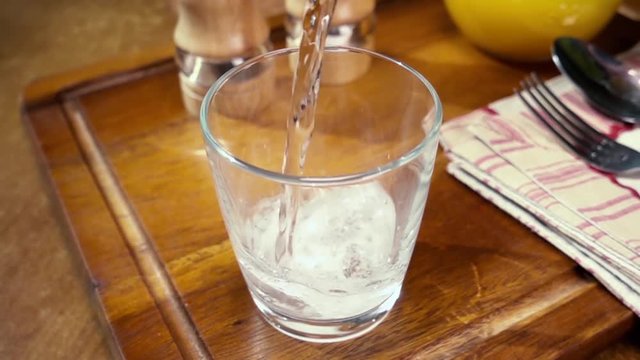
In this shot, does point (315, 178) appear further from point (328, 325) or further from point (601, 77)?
point (601, 77)

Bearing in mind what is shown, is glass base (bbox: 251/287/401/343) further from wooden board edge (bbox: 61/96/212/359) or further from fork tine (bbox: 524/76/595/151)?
fork tine (bbox: 524/76/595/151)

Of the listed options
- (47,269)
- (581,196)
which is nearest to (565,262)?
(581,196)

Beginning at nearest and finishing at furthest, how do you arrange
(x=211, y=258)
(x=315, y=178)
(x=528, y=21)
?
(x=315, y=178)
(x=211, y=258)
(x=528, y=21)

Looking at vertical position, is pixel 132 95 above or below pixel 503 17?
below

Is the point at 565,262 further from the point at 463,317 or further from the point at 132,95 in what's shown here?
the point at 132,95

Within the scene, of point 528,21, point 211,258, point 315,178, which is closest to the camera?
point 315,178

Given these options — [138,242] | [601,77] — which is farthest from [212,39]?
[601,77]

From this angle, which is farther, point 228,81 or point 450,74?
point 450,74
